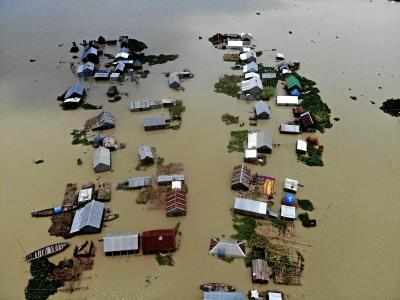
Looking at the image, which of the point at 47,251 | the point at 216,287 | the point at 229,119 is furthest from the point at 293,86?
the point at 47,251

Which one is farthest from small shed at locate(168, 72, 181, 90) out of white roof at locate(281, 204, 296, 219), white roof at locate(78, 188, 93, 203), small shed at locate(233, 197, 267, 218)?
white roof at locate(281, 204, 296, 219)

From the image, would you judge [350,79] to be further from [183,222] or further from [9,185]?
[9,185]

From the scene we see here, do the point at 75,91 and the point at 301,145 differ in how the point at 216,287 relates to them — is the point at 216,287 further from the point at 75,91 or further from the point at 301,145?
the point at 75,91

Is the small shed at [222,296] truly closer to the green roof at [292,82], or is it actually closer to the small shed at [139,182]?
the small shed at [139,182]

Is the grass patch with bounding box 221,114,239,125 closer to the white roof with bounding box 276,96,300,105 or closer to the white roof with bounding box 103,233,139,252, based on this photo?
the white roof with bounding box 276,96,300,105

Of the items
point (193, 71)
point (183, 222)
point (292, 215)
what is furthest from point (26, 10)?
point (292, 215)

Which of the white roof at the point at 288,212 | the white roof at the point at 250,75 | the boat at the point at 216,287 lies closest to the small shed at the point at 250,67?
the white roof at the point at 250,75
